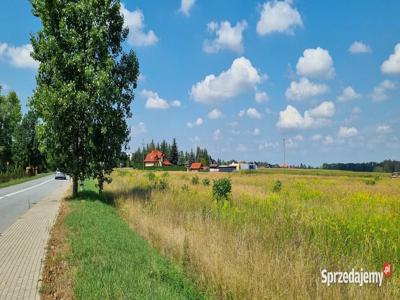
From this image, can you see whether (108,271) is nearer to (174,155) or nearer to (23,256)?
(23,256)

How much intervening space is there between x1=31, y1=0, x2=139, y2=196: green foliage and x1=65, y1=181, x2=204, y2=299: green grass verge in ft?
32.7

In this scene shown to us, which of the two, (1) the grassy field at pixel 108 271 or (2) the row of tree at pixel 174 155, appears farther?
(2) the row of tree at pixel 174 155

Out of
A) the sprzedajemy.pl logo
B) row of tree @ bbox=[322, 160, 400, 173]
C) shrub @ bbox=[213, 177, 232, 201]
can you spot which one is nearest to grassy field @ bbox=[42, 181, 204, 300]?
the sprzedajemy.pl logo

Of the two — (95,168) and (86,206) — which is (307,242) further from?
(95,168)

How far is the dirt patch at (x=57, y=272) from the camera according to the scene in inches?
257

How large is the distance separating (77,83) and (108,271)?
14529 mm

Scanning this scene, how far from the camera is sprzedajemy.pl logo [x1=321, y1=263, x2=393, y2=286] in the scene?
22.2ft

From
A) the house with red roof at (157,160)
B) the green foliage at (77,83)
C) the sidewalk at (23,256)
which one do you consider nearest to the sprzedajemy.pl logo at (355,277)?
the sidewalk at (23,256)

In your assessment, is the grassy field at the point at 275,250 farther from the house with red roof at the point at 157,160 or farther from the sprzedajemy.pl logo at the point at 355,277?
the house with red roof at the point at 157,160

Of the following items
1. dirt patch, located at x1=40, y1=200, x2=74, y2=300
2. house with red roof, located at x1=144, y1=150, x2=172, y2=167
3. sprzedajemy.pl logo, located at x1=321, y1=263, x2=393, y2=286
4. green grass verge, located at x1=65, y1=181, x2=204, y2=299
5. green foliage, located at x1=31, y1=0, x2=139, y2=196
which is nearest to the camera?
green grass verge, located at x1=65, y1=181, x2=204, y2=299

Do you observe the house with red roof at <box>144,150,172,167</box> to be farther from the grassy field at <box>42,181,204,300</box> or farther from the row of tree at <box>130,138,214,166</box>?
the grassy field at <box>42,181,204,300</box>

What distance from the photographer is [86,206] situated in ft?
57.5

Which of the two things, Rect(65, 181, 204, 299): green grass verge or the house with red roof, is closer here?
Rect(65, 181, 204, 299): green grass verge

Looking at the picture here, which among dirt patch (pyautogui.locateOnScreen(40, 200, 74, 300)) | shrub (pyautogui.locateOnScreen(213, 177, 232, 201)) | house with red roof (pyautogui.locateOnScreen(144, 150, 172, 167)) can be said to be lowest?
dirt patch (pyautogui.locateOnScreen(40, 200, 74, 300))
